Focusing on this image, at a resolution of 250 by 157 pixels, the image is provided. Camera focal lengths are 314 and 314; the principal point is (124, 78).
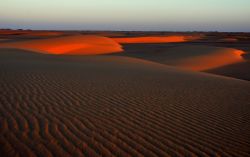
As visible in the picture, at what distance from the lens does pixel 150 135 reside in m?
4.70

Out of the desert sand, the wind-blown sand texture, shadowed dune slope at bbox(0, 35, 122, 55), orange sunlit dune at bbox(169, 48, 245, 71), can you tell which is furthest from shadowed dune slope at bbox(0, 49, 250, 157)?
shadowed dune slope at bbox(0, 35, 122, 55)

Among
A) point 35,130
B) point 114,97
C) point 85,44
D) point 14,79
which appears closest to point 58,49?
point 85,44

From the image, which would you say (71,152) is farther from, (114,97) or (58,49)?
(58,49)

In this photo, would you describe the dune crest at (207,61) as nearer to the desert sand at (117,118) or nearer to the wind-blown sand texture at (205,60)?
the wind-blown sand texture at (205,60)

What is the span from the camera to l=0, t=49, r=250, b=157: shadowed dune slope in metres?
4.18

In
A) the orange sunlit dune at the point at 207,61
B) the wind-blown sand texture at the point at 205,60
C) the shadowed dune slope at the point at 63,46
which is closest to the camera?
the orange sunlit dune at the point at 207,61

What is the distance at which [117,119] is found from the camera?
5.43 m

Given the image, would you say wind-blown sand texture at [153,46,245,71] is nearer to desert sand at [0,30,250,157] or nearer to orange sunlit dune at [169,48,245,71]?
orange sunlit dune at [169,48,245,71]

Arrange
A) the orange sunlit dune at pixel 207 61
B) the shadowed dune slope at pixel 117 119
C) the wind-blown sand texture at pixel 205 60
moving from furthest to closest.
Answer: the wind-blown sand texture at pixel 205 60
the orange sunlit dune at pixel 207 61
the shadowed dune slope at pixel 117 119

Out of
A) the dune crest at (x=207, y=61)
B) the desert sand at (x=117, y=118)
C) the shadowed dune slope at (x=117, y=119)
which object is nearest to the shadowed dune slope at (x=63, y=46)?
the dune crest at (x=207, y=61)

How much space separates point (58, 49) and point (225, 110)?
26.2 metres

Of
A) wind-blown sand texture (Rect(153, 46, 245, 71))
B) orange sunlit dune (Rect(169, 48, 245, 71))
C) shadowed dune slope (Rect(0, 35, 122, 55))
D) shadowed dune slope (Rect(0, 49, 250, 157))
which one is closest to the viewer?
shadowed dune slope (Rect(0, 49, 250, 157))

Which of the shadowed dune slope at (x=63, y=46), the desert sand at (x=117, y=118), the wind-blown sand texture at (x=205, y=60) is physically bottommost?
the shadowed dune slope at (x=63, y=46)

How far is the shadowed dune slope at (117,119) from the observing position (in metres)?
4.18
